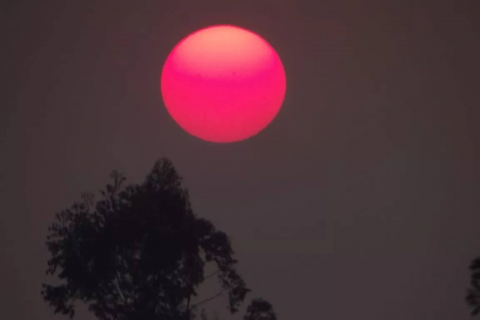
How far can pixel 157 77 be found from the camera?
17609mm

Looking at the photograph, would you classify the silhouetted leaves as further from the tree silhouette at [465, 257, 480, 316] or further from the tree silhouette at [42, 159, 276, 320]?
the tree silhouette at [465, 257, 480, 316]

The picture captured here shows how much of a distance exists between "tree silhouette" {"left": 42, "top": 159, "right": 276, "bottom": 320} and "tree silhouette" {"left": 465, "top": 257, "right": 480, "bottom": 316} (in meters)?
5.00

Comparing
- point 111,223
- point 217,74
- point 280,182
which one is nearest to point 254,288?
point 280,182

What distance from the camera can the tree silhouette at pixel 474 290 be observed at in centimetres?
1593

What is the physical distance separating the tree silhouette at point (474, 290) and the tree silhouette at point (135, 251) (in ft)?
16.4

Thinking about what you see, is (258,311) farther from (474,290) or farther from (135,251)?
(474,290)

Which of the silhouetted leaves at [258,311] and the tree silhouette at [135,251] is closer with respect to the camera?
the tree silhouette at [135,251]

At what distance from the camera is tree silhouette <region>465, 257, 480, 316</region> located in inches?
627

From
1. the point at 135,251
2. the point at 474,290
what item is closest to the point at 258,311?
the point at 135,251

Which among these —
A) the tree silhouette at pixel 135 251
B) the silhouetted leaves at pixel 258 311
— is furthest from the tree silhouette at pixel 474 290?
the tree silhouette at pixel 135 251

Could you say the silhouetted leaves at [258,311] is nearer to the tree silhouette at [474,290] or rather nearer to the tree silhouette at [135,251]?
the tree silhouette at [135,251]

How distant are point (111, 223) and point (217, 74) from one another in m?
3.89

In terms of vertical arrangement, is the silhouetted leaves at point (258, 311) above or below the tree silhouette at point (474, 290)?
below

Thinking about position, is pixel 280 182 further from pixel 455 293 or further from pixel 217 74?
pixel 455 293
